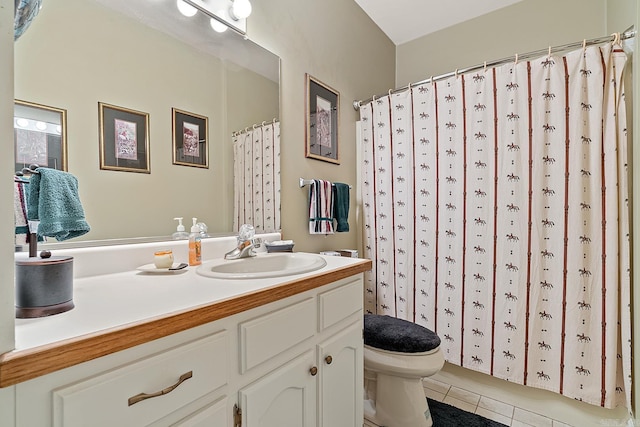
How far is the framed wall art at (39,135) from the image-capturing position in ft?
2.71

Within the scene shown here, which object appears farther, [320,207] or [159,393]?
[320,207]

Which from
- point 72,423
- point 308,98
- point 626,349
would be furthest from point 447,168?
point 72,423

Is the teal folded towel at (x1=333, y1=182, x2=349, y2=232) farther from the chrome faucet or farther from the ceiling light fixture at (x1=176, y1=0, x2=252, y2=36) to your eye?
the ceiling light fixture at (x1=176, y1=0, x2=252, y2=36)

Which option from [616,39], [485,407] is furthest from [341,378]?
[616,39]

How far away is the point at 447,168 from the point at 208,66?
56.2 inches

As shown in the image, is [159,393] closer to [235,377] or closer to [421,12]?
[235,377]

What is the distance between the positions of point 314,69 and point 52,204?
1514mm

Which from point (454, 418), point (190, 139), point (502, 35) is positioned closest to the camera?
point (190, 139)

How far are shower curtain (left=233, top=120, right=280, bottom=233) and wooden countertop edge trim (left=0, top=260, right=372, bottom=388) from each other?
731mm

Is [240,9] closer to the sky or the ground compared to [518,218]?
closer to the sky

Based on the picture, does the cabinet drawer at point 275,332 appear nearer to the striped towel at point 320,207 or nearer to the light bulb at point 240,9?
the striped towel at point 320,207

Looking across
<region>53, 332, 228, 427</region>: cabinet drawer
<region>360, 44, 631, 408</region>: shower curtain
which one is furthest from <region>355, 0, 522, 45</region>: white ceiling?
<region>53, 332, 228, 427</region>: cabinet drawer

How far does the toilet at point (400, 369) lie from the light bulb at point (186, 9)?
1647 millimetres

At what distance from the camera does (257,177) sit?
4.95 feet
